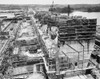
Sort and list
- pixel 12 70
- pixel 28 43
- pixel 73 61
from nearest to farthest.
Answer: pixel 73 61
pixel 12 70
pixel 28 43

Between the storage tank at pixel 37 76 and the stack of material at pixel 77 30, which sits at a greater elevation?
the stack of material at pixel 77 30

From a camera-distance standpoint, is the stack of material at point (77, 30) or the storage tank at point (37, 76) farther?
the stack of material at point (77, 30)

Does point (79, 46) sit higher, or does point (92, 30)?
point (92, 30)

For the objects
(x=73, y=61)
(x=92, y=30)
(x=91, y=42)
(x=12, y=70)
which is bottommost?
(x=12, y=70)

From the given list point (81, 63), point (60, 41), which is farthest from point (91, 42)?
point (60, 41)

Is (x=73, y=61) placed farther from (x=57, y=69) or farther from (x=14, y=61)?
(x=14, y=61)

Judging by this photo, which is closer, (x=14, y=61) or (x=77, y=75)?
(x=77, y=75)

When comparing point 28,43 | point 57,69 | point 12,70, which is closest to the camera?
point 57,69
